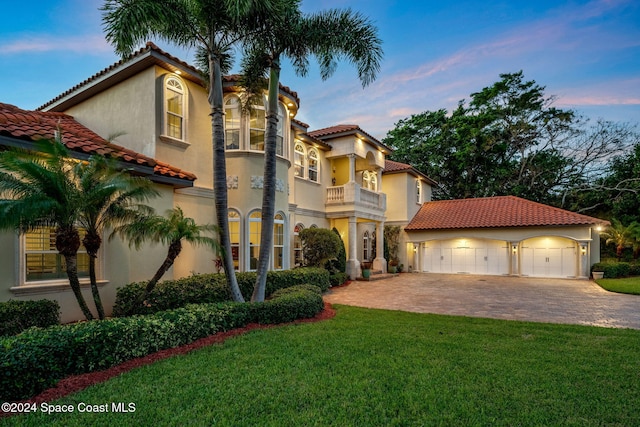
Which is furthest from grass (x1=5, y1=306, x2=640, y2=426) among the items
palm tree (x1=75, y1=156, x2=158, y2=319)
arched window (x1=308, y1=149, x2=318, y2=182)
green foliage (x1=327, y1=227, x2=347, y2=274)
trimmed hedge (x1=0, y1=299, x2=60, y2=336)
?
arched window (x1=308, y1=149, x2=318, y2=182)

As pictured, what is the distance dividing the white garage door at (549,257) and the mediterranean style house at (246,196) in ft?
0.21

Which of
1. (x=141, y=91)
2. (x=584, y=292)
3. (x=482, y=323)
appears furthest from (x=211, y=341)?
(x=584, y=292)

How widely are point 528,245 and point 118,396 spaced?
24.2 m

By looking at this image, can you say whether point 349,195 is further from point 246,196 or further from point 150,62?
point 150,62

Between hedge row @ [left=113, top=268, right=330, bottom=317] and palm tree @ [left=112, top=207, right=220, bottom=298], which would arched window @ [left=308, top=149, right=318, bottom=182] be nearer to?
hedge row @ [left=113, top=268, right=330, bottom=317]

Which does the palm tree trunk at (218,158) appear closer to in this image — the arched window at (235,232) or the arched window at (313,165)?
the arched window at (235,232)

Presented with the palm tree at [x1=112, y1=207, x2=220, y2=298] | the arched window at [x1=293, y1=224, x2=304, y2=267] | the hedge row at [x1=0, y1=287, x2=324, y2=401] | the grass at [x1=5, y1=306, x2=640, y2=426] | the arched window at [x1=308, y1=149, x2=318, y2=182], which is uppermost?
the arched window at [x1=308, y1=149, x2=318, y2=182]

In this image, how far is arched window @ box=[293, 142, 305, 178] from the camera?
17.6 metres

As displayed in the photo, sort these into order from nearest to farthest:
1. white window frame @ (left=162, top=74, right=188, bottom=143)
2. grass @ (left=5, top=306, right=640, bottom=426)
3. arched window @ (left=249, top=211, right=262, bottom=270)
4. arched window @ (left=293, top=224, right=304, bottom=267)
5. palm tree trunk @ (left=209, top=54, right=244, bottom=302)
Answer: grass @ (left=5, top=306, right=640, bottom=426) < palm tree trunk @ (left=209, top=54, right=244, bottom=302) < white window frame @ (left=162, top=74, right=188, bottom=143) < arched window @ (left=249, top=211, right=262, bottom=270) < arched window @ (left=293, top=224, right=304, bottom=267)

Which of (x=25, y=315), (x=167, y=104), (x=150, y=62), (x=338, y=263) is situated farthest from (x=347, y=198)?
(x=25, y=315)

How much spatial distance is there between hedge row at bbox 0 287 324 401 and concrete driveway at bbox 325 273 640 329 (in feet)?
20.1

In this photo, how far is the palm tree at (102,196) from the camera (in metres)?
6.32

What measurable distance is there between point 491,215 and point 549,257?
14.2 ft

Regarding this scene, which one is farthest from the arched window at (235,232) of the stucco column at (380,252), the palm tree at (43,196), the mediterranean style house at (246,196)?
the stucco column at (380,252)
